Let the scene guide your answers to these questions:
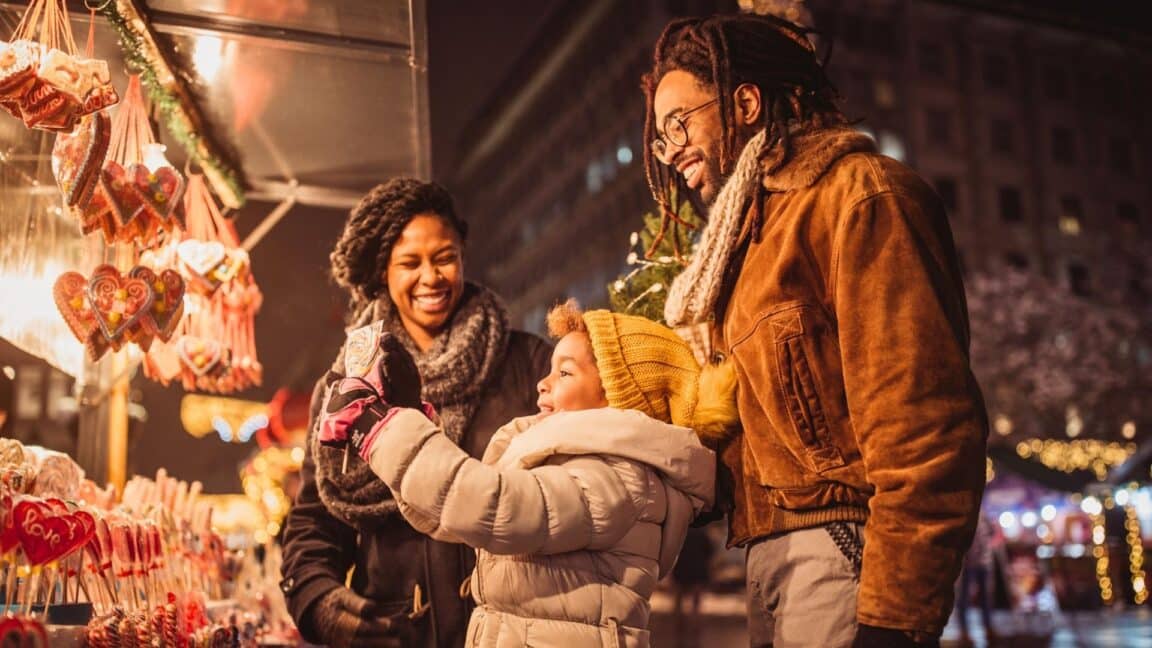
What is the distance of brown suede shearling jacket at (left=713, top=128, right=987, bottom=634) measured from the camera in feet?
6.34

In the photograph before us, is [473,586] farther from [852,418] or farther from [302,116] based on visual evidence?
[302,116]

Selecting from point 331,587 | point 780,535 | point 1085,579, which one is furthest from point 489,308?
point 1085,579

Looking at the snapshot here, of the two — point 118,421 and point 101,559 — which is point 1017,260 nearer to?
point 118,421

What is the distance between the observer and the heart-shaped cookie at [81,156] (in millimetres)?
3488

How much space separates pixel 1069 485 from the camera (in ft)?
66.6

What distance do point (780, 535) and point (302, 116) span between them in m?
4.10

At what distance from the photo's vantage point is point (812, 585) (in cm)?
221

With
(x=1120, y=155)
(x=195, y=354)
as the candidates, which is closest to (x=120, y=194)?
(x=195, y=354)

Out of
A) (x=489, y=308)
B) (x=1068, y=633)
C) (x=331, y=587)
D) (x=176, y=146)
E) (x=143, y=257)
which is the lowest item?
(x=1068, y=633)

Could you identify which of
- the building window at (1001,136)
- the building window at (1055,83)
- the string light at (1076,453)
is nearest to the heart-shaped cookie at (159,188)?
the string light at (1076,453)

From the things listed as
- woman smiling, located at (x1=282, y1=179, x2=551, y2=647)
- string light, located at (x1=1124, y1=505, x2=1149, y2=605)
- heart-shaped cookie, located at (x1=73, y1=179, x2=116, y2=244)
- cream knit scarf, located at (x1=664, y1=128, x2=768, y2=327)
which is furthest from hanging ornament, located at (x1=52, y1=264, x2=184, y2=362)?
string light, located at (x1=1124, y1=505, x2=1149, y2=605)

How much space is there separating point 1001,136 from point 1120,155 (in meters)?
6.33

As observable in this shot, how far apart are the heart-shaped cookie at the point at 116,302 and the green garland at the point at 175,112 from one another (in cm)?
95

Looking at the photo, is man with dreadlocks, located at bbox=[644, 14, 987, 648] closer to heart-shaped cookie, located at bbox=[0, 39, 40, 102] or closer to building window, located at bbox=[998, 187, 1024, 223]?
heart-shaped cookie, located at bbox=[0, 39, 40, 102]
